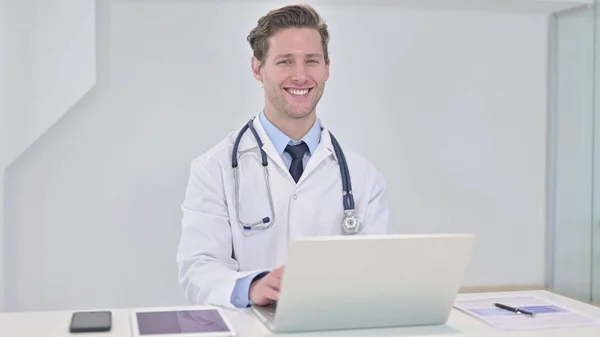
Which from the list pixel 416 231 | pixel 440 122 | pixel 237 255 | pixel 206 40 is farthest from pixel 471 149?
pixel 237 255

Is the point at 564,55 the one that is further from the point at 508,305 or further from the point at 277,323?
the point at 277,323

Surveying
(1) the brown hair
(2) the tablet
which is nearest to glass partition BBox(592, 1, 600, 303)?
(1) the brown hair

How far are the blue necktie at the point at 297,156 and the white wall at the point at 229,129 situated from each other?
122cm

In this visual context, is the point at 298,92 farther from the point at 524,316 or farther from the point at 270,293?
the point at 524,316

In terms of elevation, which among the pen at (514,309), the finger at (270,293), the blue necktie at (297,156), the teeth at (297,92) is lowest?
the pen at (514,309)

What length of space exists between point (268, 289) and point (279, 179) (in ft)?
2.28

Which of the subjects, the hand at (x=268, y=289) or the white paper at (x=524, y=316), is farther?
the hand at (x=268, y=289)

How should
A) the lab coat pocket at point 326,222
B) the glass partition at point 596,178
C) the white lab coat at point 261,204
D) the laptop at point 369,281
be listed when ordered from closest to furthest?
the laptop at point 369,281 → the white lab coat at point 261,204 → the lab coat pocket at point 326,222 → the glass partition at point 596,178

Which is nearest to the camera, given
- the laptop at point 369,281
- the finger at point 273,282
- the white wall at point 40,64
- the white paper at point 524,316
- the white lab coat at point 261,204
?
the laptop at point 369,281

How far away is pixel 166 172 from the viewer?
3.32 m

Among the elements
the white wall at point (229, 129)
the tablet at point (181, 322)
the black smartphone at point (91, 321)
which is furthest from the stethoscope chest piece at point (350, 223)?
the white wall at point (229, 129)

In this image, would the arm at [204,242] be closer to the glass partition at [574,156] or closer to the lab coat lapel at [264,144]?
the lab coat lapel at [264,144]

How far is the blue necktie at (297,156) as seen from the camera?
2186mm

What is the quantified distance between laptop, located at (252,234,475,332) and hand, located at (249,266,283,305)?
0.15 meters
